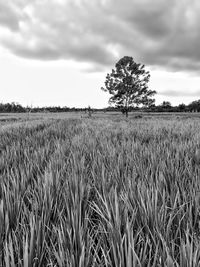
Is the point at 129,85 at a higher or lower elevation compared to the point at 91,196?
higher

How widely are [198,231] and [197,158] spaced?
143cm

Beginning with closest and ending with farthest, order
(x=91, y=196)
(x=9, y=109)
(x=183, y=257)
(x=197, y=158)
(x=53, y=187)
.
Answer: (x=183, y=257), (x=53, y=187), (x=91, y=196), (x=197, y=158), (x=9, y=109)

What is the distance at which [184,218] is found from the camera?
1.06 meters

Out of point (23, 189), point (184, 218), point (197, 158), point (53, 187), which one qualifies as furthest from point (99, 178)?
point (197, 158)

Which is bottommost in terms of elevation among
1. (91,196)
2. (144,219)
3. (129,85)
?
(91,196)

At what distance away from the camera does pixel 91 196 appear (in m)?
1.58

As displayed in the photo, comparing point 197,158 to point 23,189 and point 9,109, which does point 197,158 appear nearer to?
point 23,189

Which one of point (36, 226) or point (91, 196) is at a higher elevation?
point (36, 226)

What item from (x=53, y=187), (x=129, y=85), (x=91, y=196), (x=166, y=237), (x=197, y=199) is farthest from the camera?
(x=129, y=85)

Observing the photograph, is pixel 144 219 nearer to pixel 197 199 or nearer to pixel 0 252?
pixel 197 199

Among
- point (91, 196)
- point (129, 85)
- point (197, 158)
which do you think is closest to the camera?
point (91, 196)

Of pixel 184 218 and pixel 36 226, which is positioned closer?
pixel 36 226

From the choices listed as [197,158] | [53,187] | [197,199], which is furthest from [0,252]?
[197,158]

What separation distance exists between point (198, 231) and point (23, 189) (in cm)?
117
